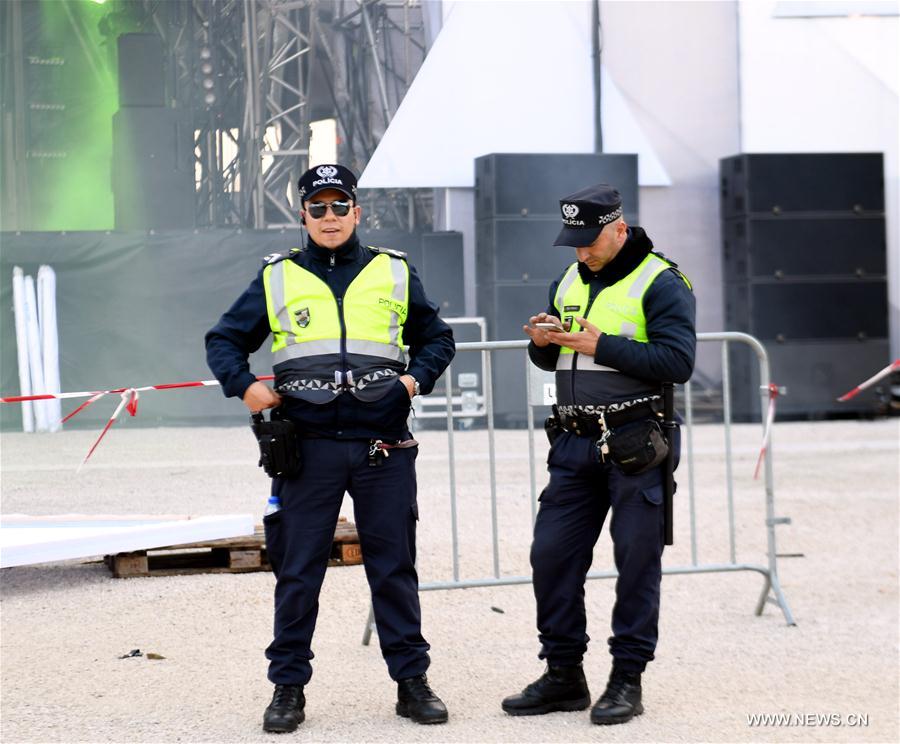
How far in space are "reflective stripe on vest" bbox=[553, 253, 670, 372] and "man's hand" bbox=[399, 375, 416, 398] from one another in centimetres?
50

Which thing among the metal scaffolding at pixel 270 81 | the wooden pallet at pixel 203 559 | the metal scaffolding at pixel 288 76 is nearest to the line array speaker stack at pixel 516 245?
the metal scaffolding at pixel 270 81

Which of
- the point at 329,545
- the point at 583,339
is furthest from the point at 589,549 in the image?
the point at 329,545

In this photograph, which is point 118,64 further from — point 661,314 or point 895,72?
point 661,314

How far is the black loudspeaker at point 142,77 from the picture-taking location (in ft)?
44.5

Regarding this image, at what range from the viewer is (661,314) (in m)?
4.01

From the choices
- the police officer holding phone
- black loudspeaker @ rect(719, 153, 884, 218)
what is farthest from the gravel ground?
black loudspeaker @ rect(719, 153, 884, 218)

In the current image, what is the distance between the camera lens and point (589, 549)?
414 centimetres

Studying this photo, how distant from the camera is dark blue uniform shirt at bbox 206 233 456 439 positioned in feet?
13.1

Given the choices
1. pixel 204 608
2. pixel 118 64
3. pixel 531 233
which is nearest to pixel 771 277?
pixel 531 233

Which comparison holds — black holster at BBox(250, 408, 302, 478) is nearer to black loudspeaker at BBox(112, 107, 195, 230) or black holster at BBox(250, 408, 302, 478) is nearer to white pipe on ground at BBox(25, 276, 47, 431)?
white pipe on ground at BBox(25, 276, 47, 431)

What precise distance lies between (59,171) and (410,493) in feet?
34.2

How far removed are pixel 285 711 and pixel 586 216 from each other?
1781mm

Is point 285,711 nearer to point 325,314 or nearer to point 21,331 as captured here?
point 325,314

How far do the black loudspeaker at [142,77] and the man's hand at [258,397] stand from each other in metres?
A: 10.4
